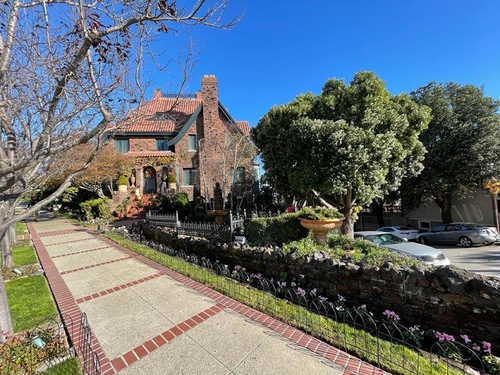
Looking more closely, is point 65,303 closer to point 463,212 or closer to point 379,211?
point 379,211

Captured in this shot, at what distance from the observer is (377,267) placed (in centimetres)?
466

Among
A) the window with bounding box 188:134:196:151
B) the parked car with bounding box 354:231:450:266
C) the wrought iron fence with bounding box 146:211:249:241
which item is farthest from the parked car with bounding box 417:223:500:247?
the window with bounding box 188:134:196:151

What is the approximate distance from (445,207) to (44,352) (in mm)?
22695

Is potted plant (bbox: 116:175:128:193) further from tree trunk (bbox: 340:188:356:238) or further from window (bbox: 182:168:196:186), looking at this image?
tree trunk (bbox: 340:188:356:238)

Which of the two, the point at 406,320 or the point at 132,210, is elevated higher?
the point at 132,210

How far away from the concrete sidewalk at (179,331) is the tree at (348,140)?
6.76 meters

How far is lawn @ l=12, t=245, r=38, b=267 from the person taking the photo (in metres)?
7.96

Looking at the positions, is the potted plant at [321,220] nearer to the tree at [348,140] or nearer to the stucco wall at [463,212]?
the tree at [348,140]

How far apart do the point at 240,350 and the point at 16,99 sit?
Answer: 181 inches

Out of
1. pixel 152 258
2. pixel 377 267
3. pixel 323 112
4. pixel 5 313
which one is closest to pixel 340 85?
pixel 323 112

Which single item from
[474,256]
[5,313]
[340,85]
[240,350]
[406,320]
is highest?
[340,85]

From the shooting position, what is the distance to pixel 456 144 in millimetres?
16078

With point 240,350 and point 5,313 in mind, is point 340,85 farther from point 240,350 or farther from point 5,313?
point 5,313

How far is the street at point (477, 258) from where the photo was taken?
9203mm
